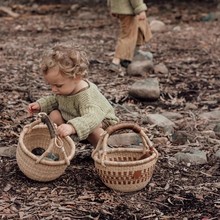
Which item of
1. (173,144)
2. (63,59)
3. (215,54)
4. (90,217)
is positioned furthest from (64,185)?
(215,54)

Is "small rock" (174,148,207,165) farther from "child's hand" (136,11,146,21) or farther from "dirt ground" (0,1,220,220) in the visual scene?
"child's hand" (136,11,146,21)

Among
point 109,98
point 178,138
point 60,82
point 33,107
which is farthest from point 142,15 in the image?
point 60,82

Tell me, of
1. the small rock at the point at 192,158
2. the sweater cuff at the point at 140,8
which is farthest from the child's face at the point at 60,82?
the sweater cuff at the point at 140,8

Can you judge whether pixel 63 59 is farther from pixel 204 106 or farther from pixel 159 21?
pixel 159 21

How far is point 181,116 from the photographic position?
209 inches

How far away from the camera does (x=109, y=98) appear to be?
5.79 m

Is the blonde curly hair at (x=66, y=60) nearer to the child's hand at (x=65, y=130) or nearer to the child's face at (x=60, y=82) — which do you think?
the child's face at (x=60, y=82)

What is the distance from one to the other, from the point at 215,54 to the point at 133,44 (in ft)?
4.16

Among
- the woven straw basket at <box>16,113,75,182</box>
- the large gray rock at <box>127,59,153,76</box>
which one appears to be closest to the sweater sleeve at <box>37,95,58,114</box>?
the woven straw basket at <box>16,113,75,182</box>

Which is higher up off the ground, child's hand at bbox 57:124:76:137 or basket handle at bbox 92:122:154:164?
child's hand at bbox 57:124:76:137

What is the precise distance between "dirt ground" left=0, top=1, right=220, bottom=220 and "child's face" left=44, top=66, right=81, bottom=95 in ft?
1.67

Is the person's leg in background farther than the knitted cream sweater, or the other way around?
the person's leg in background

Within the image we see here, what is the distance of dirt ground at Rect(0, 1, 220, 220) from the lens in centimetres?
357

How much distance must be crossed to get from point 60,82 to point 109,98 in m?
1.97
